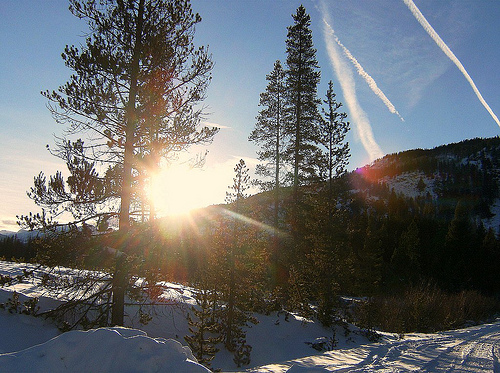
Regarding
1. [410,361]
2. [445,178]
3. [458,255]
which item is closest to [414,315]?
[410,361]

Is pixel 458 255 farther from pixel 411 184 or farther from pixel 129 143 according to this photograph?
pixel 411 184

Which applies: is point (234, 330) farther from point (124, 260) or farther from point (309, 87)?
point (309, 87)

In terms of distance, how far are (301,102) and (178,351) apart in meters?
16.9

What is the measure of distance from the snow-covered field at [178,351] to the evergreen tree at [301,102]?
336 inches

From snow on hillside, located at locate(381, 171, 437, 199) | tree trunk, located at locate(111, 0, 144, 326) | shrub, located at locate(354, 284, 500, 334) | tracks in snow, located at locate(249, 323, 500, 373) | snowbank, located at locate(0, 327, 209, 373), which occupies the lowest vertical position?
shrub, located at locate(354, 284, 500, 334)

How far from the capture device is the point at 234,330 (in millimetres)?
9766

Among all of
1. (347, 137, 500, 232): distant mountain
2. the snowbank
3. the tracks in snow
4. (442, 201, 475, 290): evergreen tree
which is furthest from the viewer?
(347, 137, 500, 232): distant mountain

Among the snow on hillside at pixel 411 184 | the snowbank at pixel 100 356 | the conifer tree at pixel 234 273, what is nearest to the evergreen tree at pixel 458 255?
the conifer tree at pixel 234 273

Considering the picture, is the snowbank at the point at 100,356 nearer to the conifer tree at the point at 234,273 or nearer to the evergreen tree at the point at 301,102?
the conifer tree at the point at 234,273

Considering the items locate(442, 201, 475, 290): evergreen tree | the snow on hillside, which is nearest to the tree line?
locate(442, 201, 475, 290): evergreen tree

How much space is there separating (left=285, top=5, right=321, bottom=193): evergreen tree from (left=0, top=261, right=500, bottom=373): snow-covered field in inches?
336

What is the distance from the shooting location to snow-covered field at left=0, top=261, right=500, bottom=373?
380 cm

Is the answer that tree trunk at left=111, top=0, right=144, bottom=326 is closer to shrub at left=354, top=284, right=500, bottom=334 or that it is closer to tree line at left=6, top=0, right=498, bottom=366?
tree line at left=6, top=0, right=498, bottom=366

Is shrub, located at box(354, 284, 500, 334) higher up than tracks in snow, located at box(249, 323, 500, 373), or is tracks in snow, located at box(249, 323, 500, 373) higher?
tracks in snow, located at box(249, 323, 500, 373)
